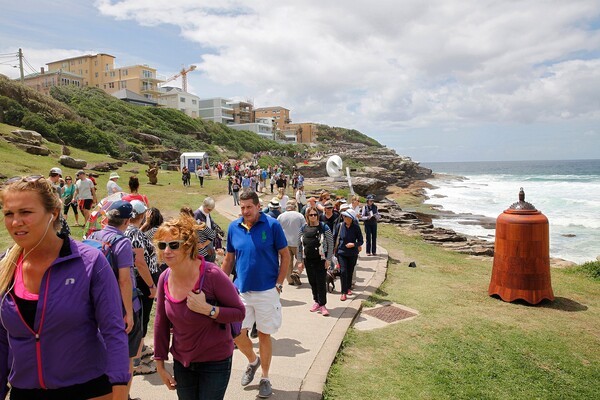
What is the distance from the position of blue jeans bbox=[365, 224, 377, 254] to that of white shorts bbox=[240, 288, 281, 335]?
275 inches

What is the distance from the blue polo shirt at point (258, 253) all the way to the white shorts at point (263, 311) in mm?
71

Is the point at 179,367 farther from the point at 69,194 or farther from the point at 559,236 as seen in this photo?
the point at 559,236

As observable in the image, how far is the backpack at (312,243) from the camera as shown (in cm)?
620

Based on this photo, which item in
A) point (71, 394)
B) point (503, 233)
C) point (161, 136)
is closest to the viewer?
point (71, 394)

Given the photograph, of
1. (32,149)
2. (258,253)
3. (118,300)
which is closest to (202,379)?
(118,300)

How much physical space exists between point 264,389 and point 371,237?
7.49m

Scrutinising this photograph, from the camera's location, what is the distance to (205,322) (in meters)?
2.62

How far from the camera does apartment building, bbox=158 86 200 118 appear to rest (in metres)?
72.8

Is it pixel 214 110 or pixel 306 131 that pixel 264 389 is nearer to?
pixel 214 110

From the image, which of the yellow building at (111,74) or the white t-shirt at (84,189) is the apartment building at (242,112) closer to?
the yellow building at (111,74)

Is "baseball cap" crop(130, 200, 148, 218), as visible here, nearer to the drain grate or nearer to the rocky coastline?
the drain grate

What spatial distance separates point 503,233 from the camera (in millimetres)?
7680

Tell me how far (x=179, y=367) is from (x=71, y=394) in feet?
2.67

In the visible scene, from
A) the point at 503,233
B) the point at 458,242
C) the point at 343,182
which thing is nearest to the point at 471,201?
the point at 343,182
